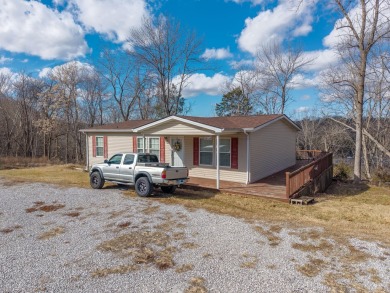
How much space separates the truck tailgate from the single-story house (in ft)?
5.12

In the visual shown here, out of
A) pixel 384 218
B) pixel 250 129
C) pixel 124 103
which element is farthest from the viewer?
pixel 124 103

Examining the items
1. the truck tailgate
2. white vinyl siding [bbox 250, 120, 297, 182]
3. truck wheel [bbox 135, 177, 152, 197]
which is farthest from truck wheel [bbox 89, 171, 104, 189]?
white vinyl siding [bbox 250, 120, 297, 182]

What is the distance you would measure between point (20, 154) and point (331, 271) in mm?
35539

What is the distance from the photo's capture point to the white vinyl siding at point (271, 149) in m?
12.1

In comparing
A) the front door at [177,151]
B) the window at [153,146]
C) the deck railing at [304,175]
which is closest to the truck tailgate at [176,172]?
the deck railing at [304,175]

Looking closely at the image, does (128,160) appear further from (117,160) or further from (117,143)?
(117,143)

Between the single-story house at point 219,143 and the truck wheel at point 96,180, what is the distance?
2577mm

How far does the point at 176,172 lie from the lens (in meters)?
9.29

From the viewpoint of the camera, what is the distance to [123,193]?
10117 millimetres

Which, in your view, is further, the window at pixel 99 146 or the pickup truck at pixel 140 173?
the window at pixel 99 146

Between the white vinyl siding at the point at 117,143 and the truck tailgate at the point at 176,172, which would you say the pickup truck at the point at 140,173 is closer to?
the truck tailgate at the point at 176,172

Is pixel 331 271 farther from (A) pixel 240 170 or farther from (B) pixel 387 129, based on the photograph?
(B) pixel 387 129

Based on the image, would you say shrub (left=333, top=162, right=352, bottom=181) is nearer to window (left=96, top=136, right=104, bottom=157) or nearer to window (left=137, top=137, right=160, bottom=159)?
window (left=137, top=137, right=160, bottom=159)

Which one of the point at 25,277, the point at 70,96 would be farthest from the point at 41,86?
the point at 25,277
